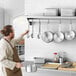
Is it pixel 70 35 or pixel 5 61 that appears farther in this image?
pixel 70 35

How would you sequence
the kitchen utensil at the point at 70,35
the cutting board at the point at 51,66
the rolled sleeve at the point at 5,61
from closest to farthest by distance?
the rolled sleeve at the point at 5,61 → the cutting board at the point at 51,66 → the kitchen utensil at the point at 70,35

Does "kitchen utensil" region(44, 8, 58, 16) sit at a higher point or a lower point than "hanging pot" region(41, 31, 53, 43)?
higher

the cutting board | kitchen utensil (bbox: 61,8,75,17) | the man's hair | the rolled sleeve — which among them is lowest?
the cutting board

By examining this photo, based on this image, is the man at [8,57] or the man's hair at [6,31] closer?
the man at [8,57]

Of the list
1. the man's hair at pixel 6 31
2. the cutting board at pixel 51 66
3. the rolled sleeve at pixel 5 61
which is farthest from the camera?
the cutting board at pixel 51 66

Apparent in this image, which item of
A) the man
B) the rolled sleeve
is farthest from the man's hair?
the rolled sleeve

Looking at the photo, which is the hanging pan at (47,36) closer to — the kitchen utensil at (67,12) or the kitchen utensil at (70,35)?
the kitchen utensil at (70,35)

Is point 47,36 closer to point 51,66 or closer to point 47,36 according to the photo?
point 47,36

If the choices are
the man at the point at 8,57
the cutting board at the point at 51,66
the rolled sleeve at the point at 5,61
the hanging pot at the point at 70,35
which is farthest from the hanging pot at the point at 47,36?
the rolled sleeve at the point at 5,61

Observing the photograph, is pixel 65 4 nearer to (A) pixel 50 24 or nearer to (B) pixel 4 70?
(A) pixel 50 24

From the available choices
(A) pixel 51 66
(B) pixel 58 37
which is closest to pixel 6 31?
(A) pixel 51 66

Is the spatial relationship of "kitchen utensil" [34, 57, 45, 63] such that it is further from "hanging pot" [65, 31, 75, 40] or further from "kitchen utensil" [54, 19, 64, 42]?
"hanging pot" [65, 31, 75, 40]

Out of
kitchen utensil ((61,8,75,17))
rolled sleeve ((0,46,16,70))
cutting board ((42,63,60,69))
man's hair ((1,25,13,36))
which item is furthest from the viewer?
kitchen utensil ((61,8,75,17))

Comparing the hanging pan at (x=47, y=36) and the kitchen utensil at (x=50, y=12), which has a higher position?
the kitchen utensil at (x=50, y=12)
